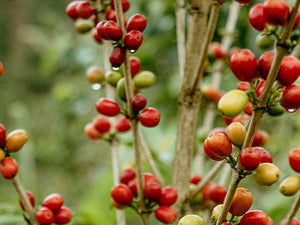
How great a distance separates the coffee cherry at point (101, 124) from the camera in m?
0.96

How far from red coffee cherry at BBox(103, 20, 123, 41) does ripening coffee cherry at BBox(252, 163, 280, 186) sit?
312mm

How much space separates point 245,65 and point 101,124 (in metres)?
0.48

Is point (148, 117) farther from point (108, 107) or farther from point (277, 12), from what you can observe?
point (277, 12)

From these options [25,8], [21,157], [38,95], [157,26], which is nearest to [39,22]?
[25,8]

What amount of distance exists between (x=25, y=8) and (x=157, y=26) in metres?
5.96

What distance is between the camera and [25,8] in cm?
701

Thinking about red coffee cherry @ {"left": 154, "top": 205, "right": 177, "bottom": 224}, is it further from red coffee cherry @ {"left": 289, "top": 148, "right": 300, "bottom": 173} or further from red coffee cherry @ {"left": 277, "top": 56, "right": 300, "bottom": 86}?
red coffee cherry @ {"left": 277, "top": 56, "right": 300, "bottom": 86}

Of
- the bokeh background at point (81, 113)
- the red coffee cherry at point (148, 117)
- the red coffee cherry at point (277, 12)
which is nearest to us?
the red coffee cherry at point (277, 12)

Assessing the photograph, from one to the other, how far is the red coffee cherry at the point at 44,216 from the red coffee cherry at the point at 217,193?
356 mm

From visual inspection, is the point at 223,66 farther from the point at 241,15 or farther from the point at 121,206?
the point at 121,206

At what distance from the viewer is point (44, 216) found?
2.46 ft

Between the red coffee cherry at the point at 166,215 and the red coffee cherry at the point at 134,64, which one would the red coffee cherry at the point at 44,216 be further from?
the red coffee cherry at the point at 134,64

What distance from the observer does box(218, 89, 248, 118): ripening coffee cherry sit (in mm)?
570

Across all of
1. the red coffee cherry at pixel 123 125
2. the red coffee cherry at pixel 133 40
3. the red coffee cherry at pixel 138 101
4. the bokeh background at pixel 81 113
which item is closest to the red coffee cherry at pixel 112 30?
the red coffee cherry at pixel 133 40
